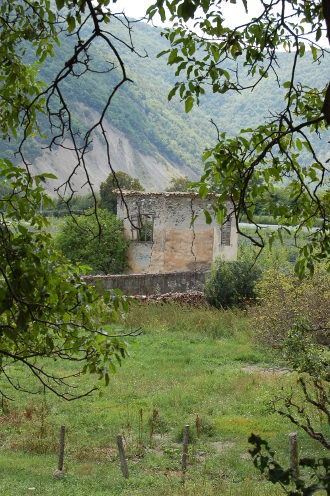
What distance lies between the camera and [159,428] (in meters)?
11.9

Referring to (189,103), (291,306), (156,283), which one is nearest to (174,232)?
(156,283)

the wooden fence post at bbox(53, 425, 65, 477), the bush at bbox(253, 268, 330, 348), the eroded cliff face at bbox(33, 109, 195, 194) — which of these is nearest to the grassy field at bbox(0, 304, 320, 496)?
the wooden fence post at bbox(53, 425, 65, 477)

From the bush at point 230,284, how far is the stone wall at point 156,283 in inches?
113

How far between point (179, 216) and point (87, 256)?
4.60m

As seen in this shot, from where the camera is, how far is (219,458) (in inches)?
404

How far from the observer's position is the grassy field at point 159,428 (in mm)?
9242

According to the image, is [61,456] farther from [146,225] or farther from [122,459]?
[146,225]

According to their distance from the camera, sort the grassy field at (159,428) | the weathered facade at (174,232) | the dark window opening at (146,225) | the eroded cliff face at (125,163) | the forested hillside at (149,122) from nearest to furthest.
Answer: the grassy field at (159,428), the weathered facade at (174,232), the dark window opening at (146,225), the eroded cliff face at (125,163), the forested hillside at (149,122)

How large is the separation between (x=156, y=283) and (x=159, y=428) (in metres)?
14.9

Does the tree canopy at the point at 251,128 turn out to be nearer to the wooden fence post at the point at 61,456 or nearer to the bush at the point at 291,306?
the wooden fence post at the point at 61,456

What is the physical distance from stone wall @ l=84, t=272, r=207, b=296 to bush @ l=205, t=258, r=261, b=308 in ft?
9.45

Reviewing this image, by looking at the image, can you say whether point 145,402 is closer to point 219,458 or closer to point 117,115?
point 219,458

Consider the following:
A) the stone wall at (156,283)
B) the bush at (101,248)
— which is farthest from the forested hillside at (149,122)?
the stone wall at (156,283)

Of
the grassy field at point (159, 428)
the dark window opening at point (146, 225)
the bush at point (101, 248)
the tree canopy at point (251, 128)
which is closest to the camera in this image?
the tree canopy at point (251, 128)
